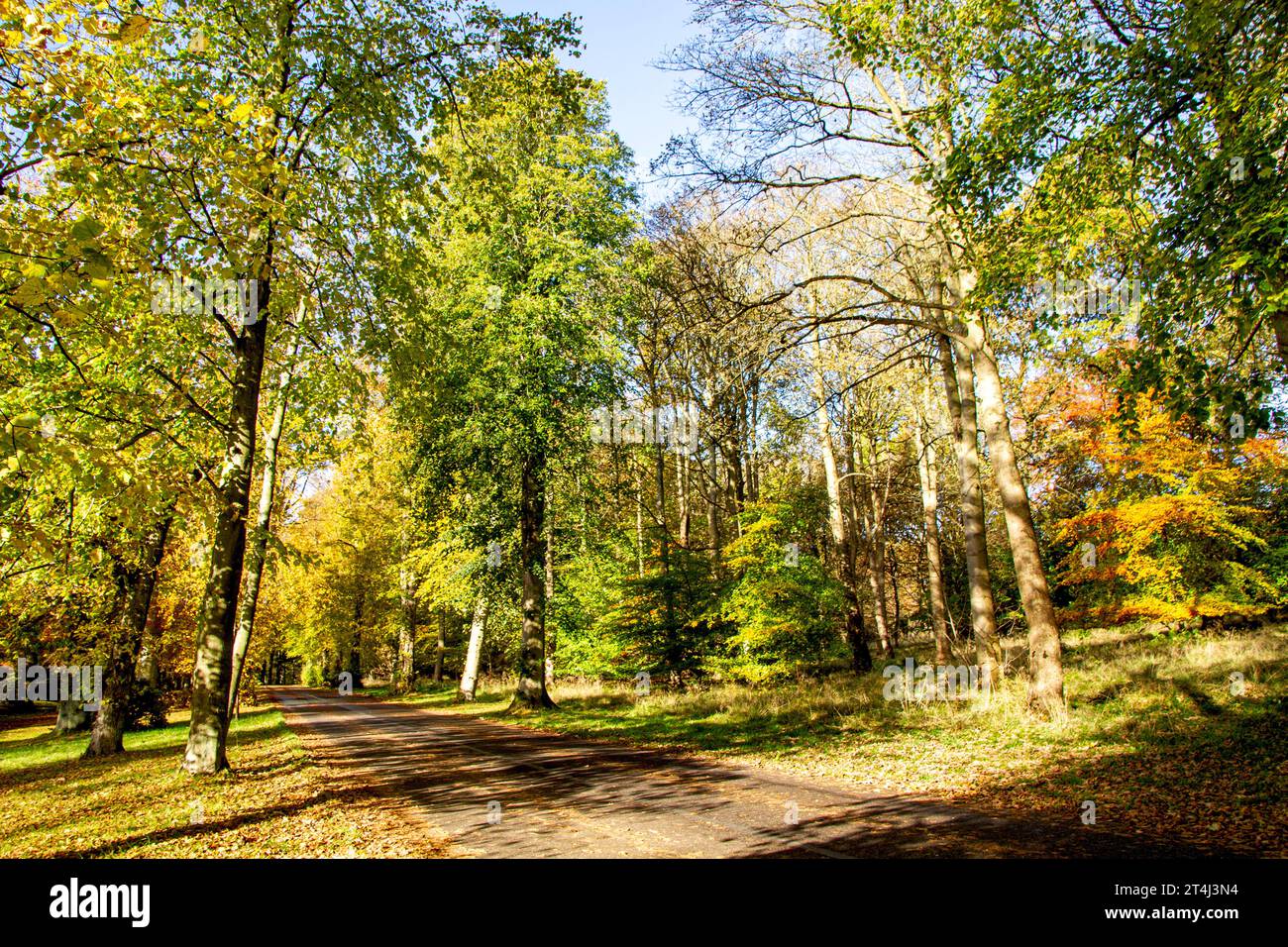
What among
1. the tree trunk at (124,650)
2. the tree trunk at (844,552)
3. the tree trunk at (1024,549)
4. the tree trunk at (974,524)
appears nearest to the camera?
the tree trunk at (1024,549)

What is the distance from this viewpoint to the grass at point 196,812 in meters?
6.49

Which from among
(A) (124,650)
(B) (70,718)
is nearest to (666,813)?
(A) (124,650)

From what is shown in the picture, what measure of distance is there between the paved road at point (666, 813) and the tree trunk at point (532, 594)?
26.0 ft

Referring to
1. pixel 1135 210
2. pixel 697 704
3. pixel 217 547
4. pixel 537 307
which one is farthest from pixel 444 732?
pixel 1135 210

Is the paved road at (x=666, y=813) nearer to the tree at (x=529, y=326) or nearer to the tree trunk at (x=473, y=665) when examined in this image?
the tree at (x=529, y=326)

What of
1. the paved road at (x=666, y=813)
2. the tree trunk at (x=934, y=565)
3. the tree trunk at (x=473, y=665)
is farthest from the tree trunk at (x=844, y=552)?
the tree trunk at (x=473, y=665)

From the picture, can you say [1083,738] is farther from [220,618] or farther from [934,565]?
[220,618]

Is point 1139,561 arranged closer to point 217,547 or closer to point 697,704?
point 697,704

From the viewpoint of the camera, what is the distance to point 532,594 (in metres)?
20.6

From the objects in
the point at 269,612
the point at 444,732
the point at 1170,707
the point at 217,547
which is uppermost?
the point at 217,547

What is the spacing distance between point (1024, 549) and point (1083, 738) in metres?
3.14

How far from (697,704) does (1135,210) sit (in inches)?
546
